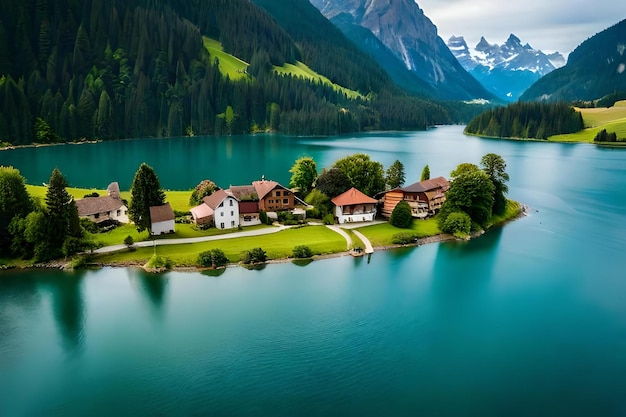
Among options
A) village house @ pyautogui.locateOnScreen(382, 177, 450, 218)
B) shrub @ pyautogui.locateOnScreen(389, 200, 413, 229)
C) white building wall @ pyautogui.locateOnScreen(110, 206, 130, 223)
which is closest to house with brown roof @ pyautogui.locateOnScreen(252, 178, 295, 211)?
village house @ pyautogui.locateOnScreen(382, 177, 450, 218)

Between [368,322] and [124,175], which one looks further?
[124,175]

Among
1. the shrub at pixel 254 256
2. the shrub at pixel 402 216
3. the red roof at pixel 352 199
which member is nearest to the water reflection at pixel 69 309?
the shrub at pixel 254 256

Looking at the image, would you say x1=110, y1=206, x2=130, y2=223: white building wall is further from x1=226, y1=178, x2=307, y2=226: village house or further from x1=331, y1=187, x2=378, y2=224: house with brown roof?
x1=331, y1=187, x2=378, y2=224: house with brown roof

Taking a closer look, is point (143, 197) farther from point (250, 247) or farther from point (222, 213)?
point (250, 247)

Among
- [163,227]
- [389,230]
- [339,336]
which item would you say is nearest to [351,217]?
[389,230]

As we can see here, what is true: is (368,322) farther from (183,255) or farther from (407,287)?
(183,255)

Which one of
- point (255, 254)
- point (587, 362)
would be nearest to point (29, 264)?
point (255, 254)
